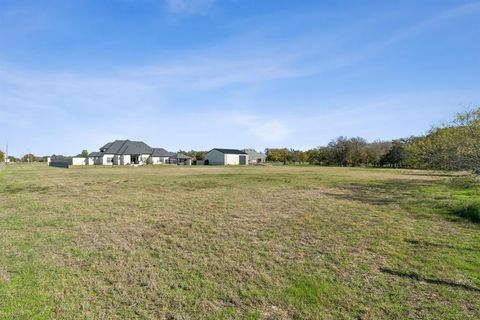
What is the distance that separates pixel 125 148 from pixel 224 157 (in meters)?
24.7

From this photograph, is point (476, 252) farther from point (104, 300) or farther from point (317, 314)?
point (104, 300)

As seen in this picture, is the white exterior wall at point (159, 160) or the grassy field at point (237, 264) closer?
the grassy field at point (237, 264)

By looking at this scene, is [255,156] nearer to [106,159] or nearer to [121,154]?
[121,154]

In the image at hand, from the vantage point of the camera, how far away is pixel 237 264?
16.9 feet

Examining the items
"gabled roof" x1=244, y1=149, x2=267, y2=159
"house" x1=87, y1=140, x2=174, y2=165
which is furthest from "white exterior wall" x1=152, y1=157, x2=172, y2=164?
"gabled roof" x1=244, y1=149, x2=267, y2=159

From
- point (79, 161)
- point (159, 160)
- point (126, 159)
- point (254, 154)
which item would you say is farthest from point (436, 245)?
point (254, 154)

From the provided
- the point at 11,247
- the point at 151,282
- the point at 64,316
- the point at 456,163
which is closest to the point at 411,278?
the point at 151,282

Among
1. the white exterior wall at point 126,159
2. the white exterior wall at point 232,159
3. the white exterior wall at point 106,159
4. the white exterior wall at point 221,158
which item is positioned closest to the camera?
the white exterior wall at point 106,159

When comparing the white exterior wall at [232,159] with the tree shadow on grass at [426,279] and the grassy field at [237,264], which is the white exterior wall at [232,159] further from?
the tree shadow on grass at [426,279]

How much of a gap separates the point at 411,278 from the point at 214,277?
346cm

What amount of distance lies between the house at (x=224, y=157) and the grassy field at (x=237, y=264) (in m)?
61.7

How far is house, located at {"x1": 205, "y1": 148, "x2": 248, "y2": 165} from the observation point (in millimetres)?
71312

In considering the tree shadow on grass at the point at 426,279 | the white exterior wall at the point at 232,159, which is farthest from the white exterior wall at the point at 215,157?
the tree shadow on grass at the point at 426,279

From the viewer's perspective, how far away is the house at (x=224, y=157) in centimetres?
7131
